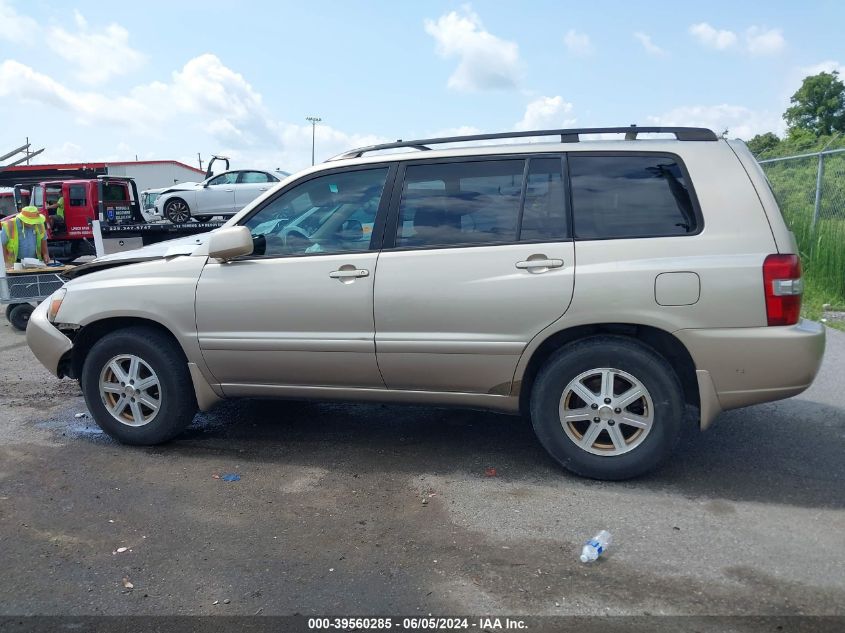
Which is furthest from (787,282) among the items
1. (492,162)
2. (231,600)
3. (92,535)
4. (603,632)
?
(92,535)

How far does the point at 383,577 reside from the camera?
316 centimetres

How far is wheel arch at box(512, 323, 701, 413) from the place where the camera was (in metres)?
4.00

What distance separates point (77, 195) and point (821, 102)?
5942 cm

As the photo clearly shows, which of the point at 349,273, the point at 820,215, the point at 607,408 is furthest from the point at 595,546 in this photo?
the point at 820,215

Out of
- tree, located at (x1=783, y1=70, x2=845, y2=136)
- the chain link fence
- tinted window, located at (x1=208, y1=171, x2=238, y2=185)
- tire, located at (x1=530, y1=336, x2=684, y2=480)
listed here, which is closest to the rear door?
tire, located at (x1=530, y1=336, x2=684, y2=480)

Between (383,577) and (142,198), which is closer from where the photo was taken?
(383,577)

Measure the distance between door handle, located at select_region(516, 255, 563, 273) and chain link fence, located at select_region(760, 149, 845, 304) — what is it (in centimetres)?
656

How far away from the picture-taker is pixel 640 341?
4039 mm

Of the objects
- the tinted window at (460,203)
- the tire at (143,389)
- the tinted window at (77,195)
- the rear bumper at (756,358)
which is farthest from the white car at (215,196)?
the rear bumper at (756,358)

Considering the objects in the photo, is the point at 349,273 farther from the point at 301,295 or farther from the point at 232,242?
the point at 232,242

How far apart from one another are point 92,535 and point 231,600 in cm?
108

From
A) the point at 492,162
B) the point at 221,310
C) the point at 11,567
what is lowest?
the point at 11,567

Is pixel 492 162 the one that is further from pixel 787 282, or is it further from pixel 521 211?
pixel 787 282

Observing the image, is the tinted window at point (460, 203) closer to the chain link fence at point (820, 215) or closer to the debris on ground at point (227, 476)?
the debris on ground at point (227, 476)
